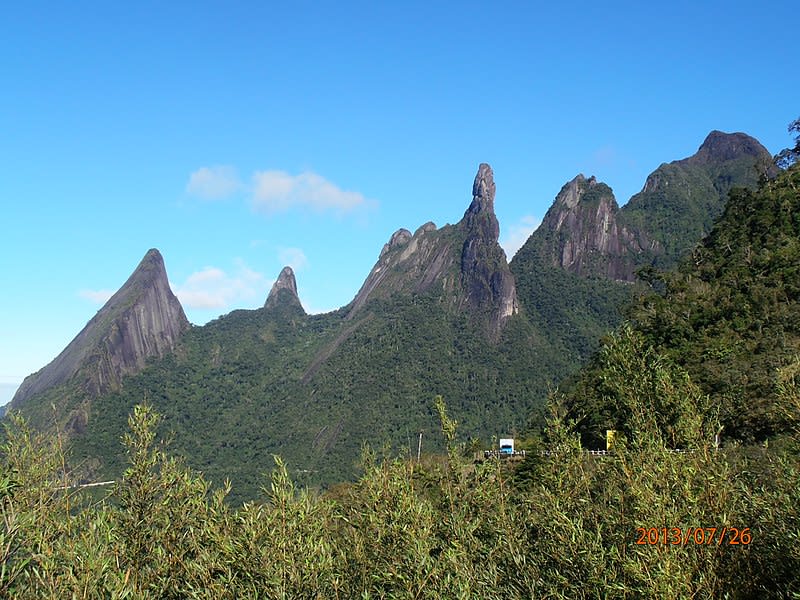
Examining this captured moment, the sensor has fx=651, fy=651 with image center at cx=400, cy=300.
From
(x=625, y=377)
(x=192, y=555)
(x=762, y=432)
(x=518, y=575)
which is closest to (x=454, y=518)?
(x=518, y=575)

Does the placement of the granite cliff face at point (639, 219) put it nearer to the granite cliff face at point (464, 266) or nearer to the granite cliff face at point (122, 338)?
the granite cliff face at point (464, 266)

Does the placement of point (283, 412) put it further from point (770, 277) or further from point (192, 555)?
point (192, 555)

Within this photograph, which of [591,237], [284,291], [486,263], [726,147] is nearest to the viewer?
[486,263]

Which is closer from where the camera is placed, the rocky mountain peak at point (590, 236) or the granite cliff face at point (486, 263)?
the granite cliff face at point (486, 263)

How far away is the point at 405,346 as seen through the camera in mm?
132375

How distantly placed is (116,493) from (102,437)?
109 metres

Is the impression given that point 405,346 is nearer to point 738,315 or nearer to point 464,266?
point 464,266

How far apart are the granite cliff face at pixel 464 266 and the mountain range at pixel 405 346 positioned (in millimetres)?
346

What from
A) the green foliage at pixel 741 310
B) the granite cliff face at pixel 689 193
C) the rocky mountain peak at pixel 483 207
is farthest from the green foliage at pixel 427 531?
the granite cliff face at pixel 689 193

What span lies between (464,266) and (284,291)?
73.6 meters

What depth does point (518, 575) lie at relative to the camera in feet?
31.1
